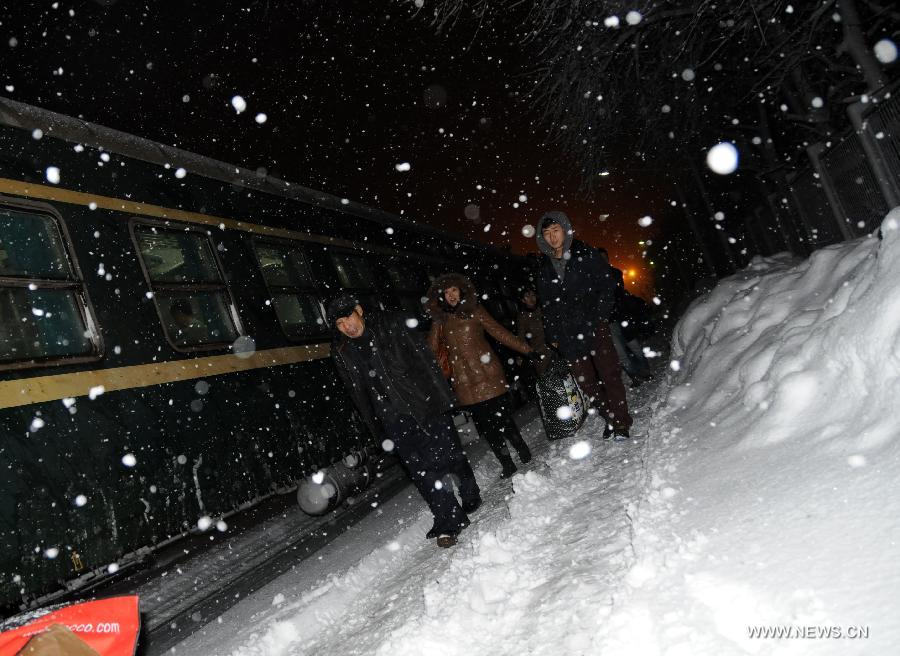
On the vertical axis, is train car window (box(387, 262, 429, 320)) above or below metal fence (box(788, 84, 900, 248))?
above

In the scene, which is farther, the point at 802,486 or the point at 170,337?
the point at 170,337

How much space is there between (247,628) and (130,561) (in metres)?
1.06

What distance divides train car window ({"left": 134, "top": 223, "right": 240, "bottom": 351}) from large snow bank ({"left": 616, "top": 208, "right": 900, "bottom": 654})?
3.45 metres

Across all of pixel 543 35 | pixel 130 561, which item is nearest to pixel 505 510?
pixel 130 561

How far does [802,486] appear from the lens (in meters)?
2.19

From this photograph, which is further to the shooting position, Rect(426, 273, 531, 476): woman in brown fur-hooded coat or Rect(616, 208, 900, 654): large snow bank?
Rect(426, 273, 531, 476): woman in brown fur-hooded coat

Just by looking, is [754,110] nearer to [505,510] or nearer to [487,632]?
[505,510]

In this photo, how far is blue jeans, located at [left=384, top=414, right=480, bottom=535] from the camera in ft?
13.0

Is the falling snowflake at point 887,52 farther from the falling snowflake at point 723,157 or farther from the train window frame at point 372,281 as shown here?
the train window frame at point 372,281

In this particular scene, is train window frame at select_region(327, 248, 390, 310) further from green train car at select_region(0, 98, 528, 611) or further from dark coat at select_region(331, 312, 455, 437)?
dark coat at select_region(331, 312, 455, 437)

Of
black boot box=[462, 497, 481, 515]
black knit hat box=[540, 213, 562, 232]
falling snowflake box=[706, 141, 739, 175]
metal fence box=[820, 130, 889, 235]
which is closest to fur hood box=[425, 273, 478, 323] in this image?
black knit hat box=[540, 213, 562, 232]

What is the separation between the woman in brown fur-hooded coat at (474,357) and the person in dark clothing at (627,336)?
8.29ft

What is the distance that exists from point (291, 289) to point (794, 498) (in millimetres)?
4937

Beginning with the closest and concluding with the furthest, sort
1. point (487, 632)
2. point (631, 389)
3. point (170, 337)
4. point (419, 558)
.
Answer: point (487, 632), point (419, 558), point (170, 337), point (631, 389)
